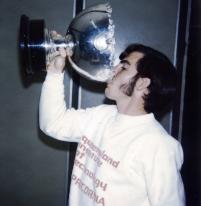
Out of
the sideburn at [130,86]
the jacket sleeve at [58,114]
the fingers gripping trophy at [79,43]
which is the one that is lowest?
the jacket sleeve at [58,114]

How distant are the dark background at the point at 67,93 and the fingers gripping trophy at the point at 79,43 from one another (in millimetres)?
400

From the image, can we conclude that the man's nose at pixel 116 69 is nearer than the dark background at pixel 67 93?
Yes

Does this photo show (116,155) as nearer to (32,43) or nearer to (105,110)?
(105,110)

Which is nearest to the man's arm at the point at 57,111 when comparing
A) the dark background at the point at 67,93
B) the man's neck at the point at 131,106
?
the man's neck at the point at 131,106

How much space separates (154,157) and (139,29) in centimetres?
66

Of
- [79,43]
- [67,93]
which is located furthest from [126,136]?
[67,93]

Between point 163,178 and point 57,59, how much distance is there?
486 mm

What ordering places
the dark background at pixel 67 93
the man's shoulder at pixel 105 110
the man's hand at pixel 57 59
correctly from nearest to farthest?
the man's hand at pixel 57 59, the man's shoulder at pixel 105 110, the dark background at pixel 67 93

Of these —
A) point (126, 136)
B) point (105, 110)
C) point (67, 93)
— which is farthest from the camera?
point (67, 93)

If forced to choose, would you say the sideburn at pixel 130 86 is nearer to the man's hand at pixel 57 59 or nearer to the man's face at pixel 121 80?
the man's face at pixel 121 80

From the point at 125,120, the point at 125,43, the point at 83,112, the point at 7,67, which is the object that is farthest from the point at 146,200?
the point at 7,67

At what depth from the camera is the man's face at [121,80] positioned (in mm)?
992

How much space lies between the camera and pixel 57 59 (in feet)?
3.33

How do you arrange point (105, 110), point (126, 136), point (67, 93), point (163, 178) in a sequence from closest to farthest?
point (163, 178), point (126, 136), point (105, 110), point (67, 93)
